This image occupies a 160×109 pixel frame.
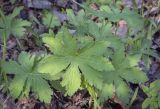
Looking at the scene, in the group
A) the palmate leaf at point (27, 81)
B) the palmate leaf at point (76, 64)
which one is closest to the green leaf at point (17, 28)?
the palmate leaf at point (27, 81)

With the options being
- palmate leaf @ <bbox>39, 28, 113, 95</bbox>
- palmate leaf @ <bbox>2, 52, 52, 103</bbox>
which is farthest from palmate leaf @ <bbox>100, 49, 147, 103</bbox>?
palmate leaf @ <bbox>2, 52, 52, 103</bbox>

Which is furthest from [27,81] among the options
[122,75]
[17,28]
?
[17,28]

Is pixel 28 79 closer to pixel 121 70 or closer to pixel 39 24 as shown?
pixel 121 70

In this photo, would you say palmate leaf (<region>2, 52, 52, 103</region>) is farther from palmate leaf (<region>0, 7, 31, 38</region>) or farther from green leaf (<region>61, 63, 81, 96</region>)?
palmate leaf (<region>0, 7, 31, 38</region>)

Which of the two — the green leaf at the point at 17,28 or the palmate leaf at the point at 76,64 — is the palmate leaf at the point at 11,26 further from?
the palmate leaf at the point at 76,64

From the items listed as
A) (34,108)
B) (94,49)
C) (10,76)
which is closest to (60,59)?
(94,49)

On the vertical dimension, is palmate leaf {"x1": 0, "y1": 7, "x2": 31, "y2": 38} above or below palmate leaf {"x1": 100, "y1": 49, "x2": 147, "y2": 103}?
above
